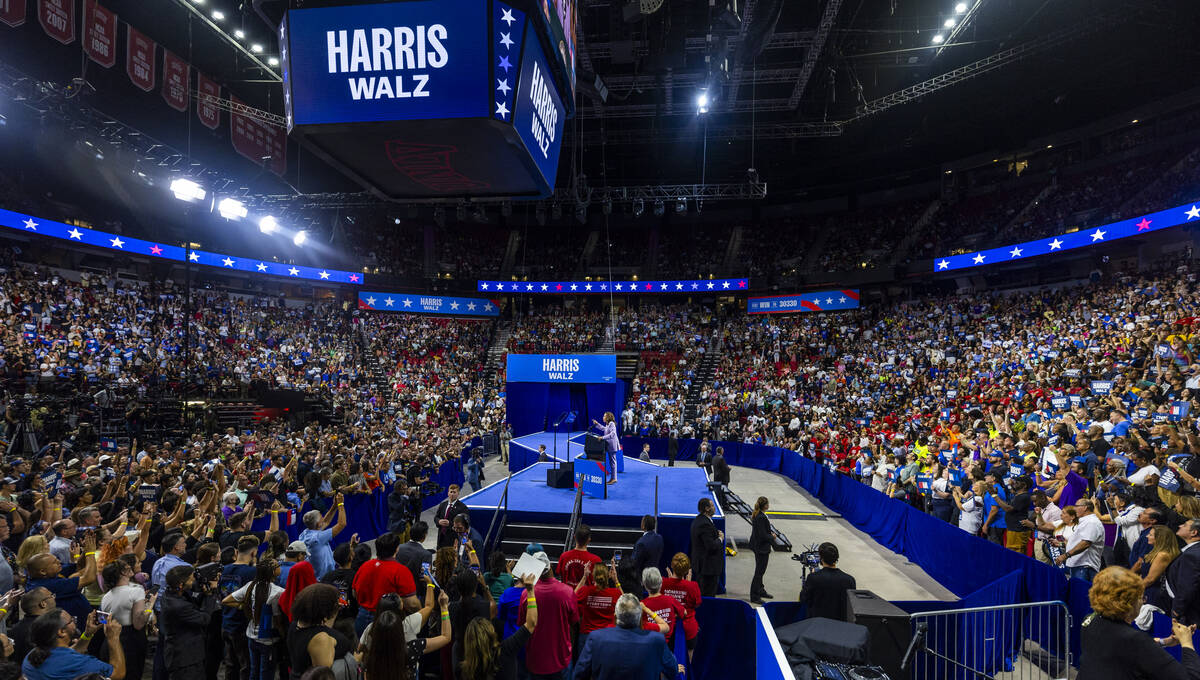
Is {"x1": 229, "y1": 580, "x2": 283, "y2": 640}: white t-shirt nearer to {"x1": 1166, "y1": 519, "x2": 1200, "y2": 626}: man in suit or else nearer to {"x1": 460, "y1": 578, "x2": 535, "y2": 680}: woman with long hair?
{"x1": 460, "y1": 578, "x2": 535, "y2": 680}: woman with long hair

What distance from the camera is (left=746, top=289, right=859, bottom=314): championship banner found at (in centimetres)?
3116

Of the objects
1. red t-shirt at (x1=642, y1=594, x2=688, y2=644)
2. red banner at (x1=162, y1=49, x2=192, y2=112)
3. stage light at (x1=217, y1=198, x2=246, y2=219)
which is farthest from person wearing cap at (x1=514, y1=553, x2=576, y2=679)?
stage light at (x1=217, y1=198, x2=246, y2=219)

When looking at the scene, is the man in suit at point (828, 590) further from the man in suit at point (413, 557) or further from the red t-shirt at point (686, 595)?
the man in suit at point (413, 557)

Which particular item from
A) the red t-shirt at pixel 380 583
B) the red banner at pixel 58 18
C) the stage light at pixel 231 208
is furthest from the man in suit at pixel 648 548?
the stage light at pixel 231 208

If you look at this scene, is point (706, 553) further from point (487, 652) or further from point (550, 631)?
point (487, 652)

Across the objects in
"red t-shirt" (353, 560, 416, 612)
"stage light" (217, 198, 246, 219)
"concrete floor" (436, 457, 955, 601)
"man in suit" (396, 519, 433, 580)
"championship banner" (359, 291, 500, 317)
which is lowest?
"concrete floor" (436, 457, 955, 601)

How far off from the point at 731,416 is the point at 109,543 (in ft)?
72.8

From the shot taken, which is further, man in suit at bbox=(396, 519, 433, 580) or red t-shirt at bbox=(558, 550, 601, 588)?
red t-shirt at bbox=(558, 550, 601, 588)

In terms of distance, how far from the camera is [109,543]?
17.4ft

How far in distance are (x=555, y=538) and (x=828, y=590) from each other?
5.44 m

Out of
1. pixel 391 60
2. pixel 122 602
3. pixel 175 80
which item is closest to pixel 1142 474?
pixel 391 60

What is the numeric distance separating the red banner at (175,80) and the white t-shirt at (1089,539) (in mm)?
26229

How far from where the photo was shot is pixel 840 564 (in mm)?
10469

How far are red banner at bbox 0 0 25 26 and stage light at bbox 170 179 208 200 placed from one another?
783 centimetres
